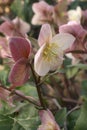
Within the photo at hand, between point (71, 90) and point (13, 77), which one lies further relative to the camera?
point (71, 90)

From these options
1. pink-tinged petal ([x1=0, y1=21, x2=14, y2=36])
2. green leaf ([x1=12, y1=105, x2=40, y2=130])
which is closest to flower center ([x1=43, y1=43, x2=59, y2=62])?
green leaf ([x1=12, y1=105, x2=40, y2=130])

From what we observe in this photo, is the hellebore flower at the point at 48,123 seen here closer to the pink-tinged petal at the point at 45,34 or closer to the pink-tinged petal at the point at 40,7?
the pink-tinged petal at the point at 45,34

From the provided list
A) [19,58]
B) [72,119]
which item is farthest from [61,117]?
[19,58]

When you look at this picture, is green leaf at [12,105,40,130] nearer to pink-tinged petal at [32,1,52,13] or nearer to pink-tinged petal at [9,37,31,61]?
pink-tinged petal at [9,37,31,61]

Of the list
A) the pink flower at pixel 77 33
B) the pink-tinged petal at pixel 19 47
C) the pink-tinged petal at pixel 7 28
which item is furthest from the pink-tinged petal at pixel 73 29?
the pink-tinged petal at pixel 7 28

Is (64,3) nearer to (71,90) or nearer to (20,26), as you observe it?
(20,26)

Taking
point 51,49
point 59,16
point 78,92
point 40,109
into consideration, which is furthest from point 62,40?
point 78,92

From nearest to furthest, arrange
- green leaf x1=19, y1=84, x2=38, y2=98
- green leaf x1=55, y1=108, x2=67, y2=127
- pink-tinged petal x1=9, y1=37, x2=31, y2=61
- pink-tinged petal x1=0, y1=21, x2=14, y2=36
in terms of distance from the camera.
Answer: pink-tinged petal x1=9, y1=37, x2=31, y2=61 < green leaf x1=55, y1=108, x2=67, y2=127 < green leaf x1=19, y1=84, x2=38, y2=98 < pink-tinged petal x1=0, y1=21, x2=14, y2=36
